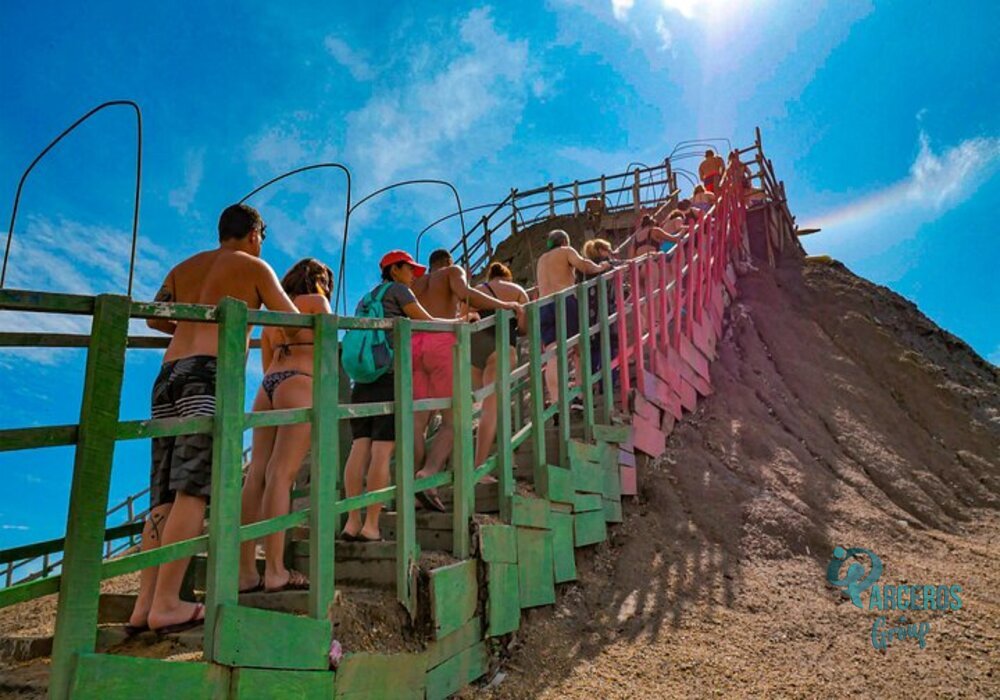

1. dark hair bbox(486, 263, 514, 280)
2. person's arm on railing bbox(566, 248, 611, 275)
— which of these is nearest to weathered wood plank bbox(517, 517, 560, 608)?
dark hair bbox(486, 263, 514, 280)

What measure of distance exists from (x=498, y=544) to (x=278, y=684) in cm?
154

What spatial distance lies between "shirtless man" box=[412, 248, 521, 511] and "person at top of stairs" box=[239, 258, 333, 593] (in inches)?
35.9

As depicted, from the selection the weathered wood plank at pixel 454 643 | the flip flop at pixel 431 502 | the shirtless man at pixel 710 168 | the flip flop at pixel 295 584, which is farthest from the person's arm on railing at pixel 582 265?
the shirtless man at pixel 710 168

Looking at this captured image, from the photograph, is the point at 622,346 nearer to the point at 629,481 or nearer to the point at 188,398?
the point at 629,481

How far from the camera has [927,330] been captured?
1259 centimetres

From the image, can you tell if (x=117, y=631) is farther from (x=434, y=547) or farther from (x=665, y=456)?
(x=665, y=456)

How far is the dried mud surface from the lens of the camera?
152 inches

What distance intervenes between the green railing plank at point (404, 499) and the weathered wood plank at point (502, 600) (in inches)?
23.7

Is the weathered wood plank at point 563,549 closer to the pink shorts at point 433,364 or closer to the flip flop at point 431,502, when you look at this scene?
the flip flop at point 431,502

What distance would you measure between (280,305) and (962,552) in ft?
18.6

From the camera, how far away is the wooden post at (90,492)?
6.36 feet

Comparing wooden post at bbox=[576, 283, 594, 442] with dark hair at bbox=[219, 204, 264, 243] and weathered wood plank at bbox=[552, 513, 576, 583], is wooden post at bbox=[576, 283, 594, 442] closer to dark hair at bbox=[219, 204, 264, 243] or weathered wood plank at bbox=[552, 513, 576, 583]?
weathered wood plank at bbox=[552, 513, 576, 583]

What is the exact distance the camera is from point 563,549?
448cm

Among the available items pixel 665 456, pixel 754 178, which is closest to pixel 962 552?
pixel 665 456
